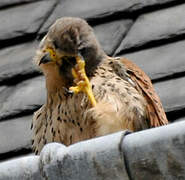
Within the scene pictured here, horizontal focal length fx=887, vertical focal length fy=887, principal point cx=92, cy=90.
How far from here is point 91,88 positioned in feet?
13.2

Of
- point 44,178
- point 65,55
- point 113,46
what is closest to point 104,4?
point 113,46

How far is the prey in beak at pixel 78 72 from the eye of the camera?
395cm

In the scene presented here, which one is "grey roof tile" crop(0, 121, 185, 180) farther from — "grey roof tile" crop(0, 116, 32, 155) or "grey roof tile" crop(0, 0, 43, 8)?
"grey roof tile" crop(0, 0, 43, 8)

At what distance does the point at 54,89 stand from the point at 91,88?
0.24 m

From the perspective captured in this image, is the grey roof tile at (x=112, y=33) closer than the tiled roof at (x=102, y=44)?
No

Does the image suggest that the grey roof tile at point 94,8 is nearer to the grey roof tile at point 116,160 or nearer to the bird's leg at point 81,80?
the bird's leg at point 81,80

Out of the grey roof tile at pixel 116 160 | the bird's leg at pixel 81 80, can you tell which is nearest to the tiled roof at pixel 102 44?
the bird's leg at pixel 81 80

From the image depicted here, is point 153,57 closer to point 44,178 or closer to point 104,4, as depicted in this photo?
point 104,4

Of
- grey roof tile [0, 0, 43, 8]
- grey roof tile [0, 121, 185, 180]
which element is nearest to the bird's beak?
grey roof tile [0, 0, 43, 8]

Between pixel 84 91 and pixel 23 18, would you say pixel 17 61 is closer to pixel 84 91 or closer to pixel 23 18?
pixel 23 18

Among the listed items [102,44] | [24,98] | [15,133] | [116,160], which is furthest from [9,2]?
[116,160]

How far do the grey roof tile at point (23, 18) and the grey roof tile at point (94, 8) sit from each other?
0.17 feet

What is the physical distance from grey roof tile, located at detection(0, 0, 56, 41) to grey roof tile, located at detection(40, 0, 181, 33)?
0.05m

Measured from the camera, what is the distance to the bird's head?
4.13 m
